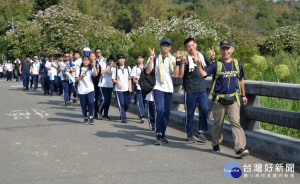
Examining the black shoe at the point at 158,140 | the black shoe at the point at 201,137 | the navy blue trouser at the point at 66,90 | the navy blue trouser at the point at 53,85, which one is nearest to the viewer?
the black shoe at the point at 158,140

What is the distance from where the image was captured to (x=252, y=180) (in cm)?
579

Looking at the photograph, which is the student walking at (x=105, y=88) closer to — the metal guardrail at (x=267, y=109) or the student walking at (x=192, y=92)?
the student walking at (x=192, y=92)

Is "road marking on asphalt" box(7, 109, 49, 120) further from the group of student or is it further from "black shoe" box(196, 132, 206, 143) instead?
"black shoe" box(196, 132, 206, 143)

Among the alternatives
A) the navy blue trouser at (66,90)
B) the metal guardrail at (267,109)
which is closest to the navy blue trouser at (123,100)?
the metal guardrail at (267,109)

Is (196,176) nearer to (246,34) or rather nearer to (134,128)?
(134,128)

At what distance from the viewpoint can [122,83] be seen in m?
11.3

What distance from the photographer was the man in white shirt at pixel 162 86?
26.8ft

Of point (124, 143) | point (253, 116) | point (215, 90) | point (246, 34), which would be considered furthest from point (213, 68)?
point (246, 34)

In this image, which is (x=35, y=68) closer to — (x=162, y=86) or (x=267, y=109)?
(x=162, y=86)

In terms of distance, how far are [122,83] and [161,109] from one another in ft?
10.7

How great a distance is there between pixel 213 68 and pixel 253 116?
48.1 inches

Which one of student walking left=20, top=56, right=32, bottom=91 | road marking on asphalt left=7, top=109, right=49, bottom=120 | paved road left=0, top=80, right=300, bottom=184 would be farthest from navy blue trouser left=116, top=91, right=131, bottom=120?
student walking left=20, top=56, right=32, bottom=91

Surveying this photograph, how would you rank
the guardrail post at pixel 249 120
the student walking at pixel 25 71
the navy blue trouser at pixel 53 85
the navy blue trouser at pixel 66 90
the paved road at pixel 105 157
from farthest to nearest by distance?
1. the student walking at pixel 25 71
2. the navy blue trouser at pixel 53 85
3. the navy blue trouser at pixel 66 90
4. the guardrail post at pixel 249 120
5. the paved road at pixel 105 157

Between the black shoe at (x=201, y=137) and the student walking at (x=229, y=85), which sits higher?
the student walking at (x=229, y=85)
